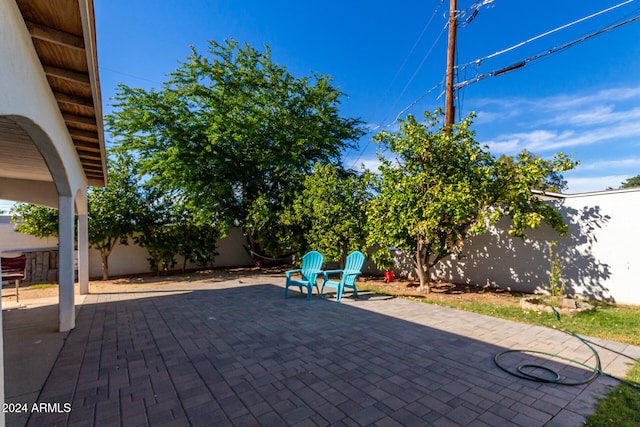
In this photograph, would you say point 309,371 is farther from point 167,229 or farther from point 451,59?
point 167,229

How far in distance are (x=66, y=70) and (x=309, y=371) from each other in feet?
13.4

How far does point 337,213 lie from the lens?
9219mm

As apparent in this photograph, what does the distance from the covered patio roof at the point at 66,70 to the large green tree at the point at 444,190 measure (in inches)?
224

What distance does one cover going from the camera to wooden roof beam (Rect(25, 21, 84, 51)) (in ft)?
8.43

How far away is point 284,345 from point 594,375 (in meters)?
3.34

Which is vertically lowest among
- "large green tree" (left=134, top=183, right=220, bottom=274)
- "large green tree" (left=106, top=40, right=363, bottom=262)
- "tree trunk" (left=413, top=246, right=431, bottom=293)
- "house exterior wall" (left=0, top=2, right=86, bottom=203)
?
"tree trunk" (left=413, top=246, right=431, bottom=293)

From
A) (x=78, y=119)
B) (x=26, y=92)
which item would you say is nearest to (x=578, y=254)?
(x=26, y=92)

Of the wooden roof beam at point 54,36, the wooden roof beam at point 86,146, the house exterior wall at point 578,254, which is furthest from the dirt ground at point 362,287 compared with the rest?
the wooden roof beam at point 54,36

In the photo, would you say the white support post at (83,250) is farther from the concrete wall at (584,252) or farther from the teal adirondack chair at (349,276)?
the concrete wall at (584,252)

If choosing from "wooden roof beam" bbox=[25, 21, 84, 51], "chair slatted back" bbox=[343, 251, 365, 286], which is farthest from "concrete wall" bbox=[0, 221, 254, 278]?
"wooden roof beam" bbox=[25, 21, 84, 51]

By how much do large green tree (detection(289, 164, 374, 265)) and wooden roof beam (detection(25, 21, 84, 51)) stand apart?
6.96m

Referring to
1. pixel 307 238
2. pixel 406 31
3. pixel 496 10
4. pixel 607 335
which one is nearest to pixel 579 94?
pixel 496 10

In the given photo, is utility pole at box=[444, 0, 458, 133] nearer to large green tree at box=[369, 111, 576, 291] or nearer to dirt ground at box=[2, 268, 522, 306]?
large green tree at box=[369, 111, 576, 291]

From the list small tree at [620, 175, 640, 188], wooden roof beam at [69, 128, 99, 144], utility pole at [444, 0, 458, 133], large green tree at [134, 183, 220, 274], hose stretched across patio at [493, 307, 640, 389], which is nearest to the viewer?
hose stretched across patio at [493, 307, 640, 389]
